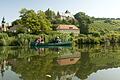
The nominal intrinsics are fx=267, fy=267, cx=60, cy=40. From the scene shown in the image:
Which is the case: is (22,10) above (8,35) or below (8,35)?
above

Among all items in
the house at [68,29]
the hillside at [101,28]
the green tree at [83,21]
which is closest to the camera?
the house at [68,29]

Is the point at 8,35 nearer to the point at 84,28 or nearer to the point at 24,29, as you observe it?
the point at 24,29

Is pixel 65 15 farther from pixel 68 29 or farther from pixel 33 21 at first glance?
pixel 33 21

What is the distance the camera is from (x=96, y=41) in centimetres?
5481

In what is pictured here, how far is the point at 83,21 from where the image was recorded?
253ft

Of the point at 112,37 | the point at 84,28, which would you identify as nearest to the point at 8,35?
the point at 112,37

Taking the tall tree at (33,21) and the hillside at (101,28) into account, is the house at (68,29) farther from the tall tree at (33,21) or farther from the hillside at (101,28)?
the tall tree at (33,21)

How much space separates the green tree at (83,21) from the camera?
7047 centimetres

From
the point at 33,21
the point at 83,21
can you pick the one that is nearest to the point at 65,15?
the point at 83,21

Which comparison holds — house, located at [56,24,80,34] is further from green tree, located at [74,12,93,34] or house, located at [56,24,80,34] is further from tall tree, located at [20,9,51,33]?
tall tree, located at [20,9,51,33]

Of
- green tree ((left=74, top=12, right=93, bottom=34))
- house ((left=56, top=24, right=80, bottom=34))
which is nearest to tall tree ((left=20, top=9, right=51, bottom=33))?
house ((left=56, top=24, right=80, bottom=34))

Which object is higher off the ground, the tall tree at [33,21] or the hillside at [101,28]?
the tall tree at [33,21]

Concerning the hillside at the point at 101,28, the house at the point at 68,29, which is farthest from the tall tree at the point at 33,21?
the hillside at the point at 101,28

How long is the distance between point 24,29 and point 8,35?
3.71 m
